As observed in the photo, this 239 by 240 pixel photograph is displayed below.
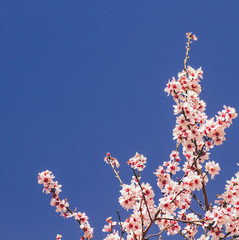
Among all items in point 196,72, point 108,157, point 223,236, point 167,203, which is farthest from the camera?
point 108,157

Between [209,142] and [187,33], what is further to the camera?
[187,33]

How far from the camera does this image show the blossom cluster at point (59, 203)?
305 inches

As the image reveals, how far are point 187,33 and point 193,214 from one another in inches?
218

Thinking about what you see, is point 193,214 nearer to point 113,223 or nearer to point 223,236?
point 223,236

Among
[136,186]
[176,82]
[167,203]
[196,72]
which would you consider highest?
[196,72]

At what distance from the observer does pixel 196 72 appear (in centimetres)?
798

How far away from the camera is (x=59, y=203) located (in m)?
7.83

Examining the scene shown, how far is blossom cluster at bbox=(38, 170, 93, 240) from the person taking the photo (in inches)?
305

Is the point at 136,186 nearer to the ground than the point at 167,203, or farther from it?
farther from it

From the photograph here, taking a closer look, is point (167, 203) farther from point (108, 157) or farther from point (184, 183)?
point (108, 157)

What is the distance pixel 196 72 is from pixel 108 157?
347cm

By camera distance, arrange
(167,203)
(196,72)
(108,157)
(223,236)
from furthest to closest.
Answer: (108,157) → (196,72) → (223,236) → (167,203)

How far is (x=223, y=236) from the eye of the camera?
22.8ft

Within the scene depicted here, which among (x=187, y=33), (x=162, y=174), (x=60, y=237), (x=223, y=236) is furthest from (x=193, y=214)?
(x=187, y=33)
